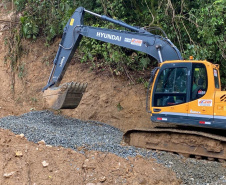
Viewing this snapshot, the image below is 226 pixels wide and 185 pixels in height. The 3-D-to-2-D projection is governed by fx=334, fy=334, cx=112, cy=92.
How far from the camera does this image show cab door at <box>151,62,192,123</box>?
719 cm

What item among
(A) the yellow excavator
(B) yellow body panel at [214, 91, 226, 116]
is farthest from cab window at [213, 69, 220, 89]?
(B) yellow body panel at [214, 91, 226, 116]

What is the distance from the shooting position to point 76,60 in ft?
42.6

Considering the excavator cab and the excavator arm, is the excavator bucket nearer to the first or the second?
the excavator arm

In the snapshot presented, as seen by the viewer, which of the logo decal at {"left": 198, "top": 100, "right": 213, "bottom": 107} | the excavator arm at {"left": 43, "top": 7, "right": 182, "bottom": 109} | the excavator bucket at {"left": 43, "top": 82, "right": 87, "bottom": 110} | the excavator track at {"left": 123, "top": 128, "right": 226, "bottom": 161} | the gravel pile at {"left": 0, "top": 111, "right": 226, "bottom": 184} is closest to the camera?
the gravel pile at {"left": 0, "top": 111, "right": 226, "bottom": 184}

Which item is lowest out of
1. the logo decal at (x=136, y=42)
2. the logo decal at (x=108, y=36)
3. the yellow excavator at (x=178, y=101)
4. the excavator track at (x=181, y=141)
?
the excavator track at (x=181, y=141)

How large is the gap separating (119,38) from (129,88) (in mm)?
3256

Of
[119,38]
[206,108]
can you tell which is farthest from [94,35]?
[206,108]

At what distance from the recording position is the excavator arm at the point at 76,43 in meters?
Answer: 7.89

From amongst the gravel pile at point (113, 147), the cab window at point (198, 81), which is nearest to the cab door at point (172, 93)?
the cab window at point (198, 81)

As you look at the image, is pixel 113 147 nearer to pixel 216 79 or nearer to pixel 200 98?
pixel 200 98

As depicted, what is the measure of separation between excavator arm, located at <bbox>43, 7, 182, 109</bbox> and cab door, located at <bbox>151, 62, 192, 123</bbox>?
53 cm

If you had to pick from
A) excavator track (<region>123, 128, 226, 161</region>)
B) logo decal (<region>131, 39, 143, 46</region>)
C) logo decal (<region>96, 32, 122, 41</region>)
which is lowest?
excavator track (<region>123, 128, 226, 161</region>)

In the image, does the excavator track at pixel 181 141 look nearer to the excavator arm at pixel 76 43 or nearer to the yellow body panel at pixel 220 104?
the yellow body panel at pixel 220 104

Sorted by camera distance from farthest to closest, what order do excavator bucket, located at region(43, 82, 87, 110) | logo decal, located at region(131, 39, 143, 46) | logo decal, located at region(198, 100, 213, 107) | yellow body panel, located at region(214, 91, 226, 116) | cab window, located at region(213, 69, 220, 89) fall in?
excavator bucket, located at region(43, 82, 87, 110), logo decal, located at region(131, 39, 143, 46), cab window, located at region(213, 69, 220, 89), logo decal, located at region(198, 100, 213, 107), yellow body panel, located at region(214, 91, 226, 116)
